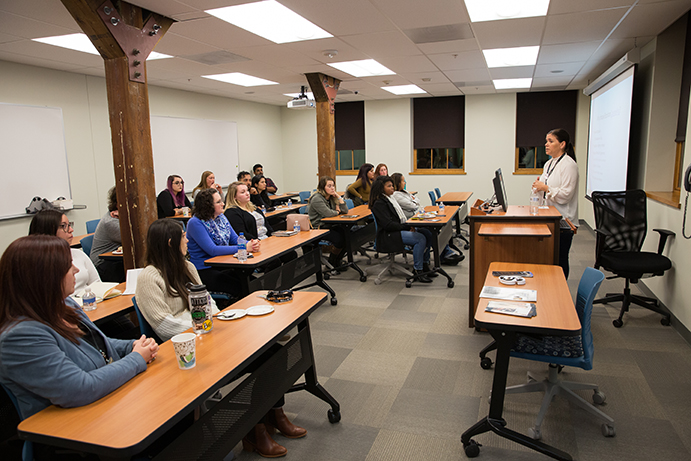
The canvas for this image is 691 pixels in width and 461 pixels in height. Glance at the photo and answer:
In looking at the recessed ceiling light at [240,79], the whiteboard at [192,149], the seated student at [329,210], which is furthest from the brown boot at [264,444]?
the whiteboard at [192,149]

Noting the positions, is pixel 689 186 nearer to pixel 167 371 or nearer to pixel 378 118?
pixel 167 371

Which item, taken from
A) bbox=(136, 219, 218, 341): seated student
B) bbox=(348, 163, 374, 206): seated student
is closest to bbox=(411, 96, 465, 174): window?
bbox=(348, 163, 374, 206): seated student

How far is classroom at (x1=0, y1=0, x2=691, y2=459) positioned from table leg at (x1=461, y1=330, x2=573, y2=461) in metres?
0.10

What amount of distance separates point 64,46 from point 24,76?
1.51 metres

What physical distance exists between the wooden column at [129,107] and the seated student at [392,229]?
2528 mm

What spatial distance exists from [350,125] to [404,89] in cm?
252

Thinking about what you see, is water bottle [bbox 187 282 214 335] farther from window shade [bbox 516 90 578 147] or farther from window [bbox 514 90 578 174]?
window shade [bbox 516 90 578 147]

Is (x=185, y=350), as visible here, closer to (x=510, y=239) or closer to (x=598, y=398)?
(x=598, y=398)

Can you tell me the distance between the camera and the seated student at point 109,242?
4.33m

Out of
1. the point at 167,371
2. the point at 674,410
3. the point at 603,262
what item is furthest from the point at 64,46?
the point at 674,410

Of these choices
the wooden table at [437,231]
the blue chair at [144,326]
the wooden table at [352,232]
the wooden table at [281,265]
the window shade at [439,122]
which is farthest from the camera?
the window shade at [439,122]

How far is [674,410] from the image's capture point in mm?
2719

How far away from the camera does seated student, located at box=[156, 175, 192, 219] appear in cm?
666

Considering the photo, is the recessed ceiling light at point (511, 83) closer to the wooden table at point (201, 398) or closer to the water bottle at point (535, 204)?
the water bottle at point (535, 204)
